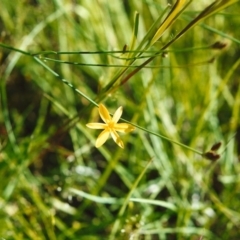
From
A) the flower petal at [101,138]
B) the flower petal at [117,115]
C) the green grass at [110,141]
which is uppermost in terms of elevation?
the green grass at [110,141]

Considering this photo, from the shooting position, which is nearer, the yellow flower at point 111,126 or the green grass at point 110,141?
the yellow flower at point 111,126

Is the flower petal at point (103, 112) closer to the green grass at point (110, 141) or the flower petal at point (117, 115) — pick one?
the flower petal at point (117, 115)

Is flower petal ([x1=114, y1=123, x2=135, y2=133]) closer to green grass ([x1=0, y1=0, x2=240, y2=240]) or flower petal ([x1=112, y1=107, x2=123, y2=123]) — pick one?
flower petal ([x1=112, y1=107, x2=123, y2=123])

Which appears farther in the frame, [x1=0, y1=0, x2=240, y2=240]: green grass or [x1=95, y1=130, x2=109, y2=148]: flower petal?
[x1=0, y1=0, x2=240, y2=240]: green grass

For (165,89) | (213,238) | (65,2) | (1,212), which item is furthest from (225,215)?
(65,2)

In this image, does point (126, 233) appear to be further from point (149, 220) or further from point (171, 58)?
point (171, 58)

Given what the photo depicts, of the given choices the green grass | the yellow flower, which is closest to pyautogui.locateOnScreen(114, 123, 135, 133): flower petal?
the yellow flower

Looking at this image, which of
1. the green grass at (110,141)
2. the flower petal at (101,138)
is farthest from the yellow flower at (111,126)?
the green grass at (110,141)

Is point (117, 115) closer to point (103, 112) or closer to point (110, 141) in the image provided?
point (103, 112)
